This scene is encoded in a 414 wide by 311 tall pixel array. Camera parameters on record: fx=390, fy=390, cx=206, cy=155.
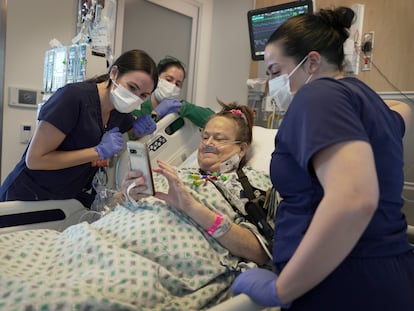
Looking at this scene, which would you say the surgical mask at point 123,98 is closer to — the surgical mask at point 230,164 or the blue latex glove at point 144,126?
the blue latex glove at point 144,126

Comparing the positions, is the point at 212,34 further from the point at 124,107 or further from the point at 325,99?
the point at 325,99

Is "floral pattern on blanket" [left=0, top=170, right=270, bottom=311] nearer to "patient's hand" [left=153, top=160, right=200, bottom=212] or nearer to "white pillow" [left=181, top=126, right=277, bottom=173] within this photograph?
"patient's hand" [left=153, top=160, right=200, bottom=212]

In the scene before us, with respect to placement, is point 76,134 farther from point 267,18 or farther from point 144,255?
point 267,18

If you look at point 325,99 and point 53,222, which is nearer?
point 325,99

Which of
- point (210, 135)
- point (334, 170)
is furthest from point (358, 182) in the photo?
point (210, 135)

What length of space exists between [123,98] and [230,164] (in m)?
0.59

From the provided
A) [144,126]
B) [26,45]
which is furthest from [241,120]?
[26,45]

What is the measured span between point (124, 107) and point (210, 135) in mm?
437

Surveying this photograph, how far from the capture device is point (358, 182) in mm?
688

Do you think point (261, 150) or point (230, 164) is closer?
point (230, 164)

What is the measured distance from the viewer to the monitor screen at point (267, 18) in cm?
212

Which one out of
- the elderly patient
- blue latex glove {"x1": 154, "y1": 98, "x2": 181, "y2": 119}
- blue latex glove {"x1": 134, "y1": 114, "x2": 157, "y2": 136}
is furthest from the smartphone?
blue latex glove {"x1": 154, "y1": 98, "x2": 181, "y2": 119}

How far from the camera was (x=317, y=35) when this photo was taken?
1.01m

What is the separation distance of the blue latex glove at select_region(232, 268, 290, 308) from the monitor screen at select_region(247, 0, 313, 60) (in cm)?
163
